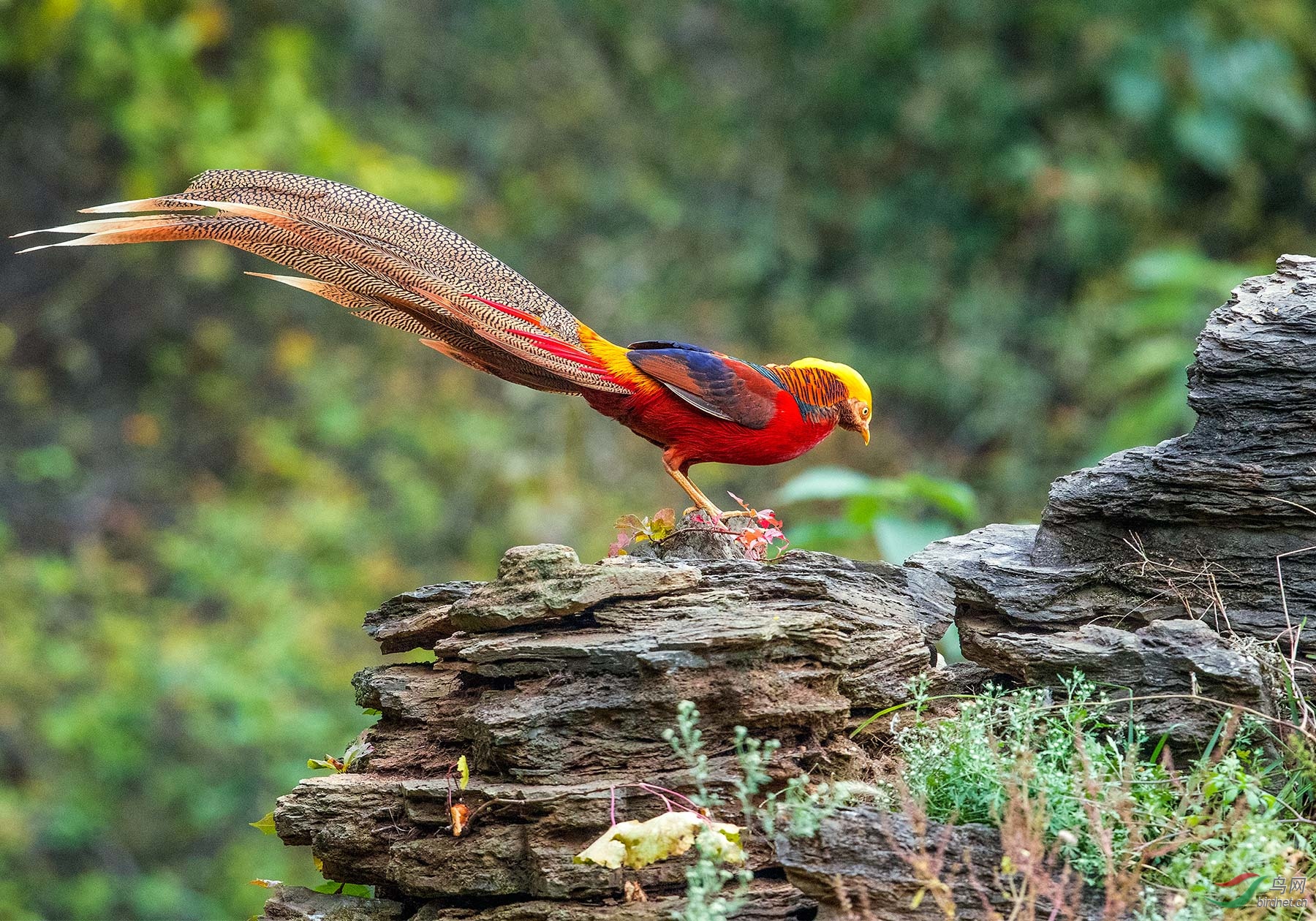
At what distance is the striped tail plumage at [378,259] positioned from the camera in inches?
170

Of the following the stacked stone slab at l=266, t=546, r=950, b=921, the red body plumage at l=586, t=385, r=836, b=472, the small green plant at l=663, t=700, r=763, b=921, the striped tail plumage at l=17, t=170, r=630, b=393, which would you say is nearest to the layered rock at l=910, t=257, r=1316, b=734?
the stacked stone slab at l=266, t=546, r=950, b=921

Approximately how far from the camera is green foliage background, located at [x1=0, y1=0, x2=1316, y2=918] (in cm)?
987

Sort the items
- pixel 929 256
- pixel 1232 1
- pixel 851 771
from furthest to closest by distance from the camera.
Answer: pixel 929 256, pixel 1232 1, pixel 851 771

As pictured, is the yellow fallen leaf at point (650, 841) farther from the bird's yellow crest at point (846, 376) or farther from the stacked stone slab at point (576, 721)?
the bird's yellow crest at point (846, 376)

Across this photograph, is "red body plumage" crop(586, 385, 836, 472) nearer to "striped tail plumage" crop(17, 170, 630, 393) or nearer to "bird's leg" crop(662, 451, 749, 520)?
"bird's leg" crop(662, 451, 749, 520)

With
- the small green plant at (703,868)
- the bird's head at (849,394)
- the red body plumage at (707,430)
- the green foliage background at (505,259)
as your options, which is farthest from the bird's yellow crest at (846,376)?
the green foliage background at (505,259)

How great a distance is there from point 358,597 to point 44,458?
2.87 meters

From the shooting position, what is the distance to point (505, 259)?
1278 cm

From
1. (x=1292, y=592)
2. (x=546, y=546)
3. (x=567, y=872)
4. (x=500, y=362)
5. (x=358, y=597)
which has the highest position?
(x=358, y=597)

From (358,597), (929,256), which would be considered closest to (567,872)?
(358,597)

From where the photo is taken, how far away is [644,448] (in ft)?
38.7

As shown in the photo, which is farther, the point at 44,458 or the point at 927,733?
the point at 44,458

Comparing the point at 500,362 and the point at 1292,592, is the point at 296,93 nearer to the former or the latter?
the point at 500,362

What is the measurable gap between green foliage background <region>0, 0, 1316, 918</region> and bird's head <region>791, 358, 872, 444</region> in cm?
452
